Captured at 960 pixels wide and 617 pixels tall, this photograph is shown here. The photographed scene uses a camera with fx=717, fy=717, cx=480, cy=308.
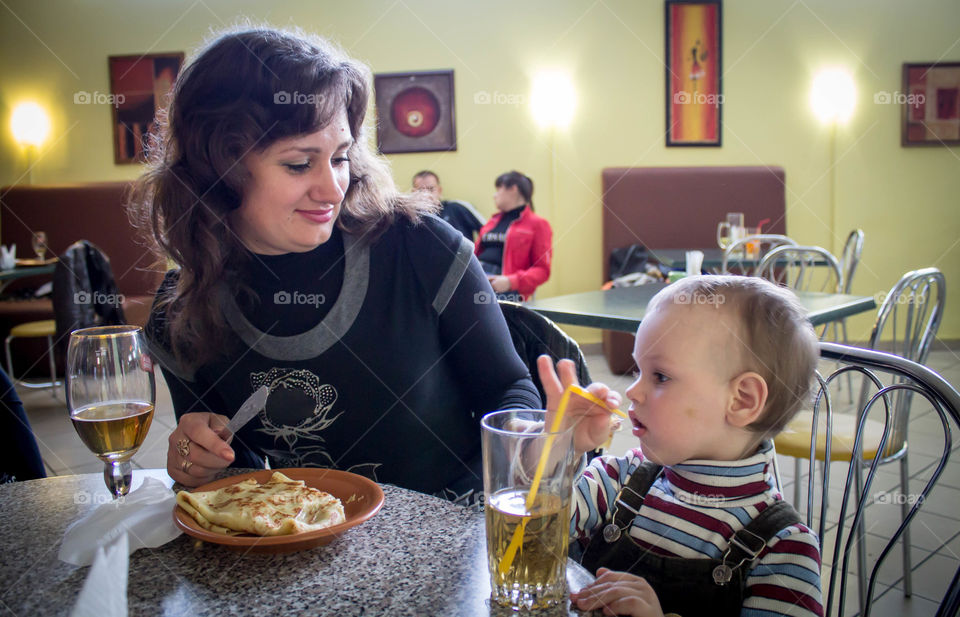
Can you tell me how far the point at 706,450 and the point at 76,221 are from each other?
19.3 ft

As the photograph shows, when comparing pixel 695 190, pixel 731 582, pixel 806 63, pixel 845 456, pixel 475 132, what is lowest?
pixel 845 456

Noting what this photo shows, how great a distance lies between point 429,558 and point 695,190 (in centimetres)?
525

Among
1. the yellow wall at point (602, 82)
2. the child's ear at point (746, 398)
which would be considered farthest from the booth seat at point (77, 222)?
the child's ear at point (746, 398)

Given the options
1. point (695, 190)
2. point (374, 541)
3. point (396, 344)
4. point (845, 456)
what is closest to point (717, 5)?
point (695, 190)

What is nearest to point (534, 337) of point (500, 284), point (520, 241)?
point (500, 284)

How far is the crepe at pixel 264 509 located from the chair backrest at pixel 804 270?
2.78 meters

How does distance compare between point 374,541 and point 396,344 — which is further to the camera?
point 396,344

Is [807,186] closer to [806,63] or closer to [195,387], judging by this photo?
[806,63]

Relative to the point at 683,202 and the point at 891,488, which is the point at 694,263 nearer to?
the point at 891,488

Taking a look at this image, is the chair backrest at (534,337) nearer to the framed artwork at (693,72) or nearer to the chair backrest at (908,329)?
the chair backrest at (908,329)

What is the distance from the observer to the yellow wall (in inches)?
215

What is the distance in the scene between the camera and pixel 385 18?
218 inches

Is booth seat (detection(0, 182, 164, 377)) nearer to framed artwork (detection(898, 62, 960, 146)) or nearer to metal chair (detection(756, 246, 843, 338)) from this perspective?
metal chair (detection(756, 246, 843, 338))

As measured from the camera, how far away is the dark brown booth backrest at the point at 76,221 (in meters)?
5.59
